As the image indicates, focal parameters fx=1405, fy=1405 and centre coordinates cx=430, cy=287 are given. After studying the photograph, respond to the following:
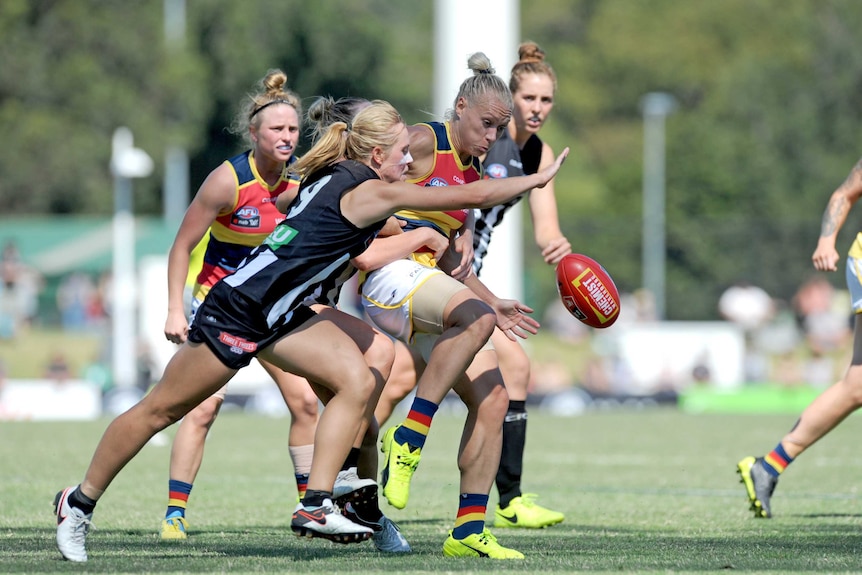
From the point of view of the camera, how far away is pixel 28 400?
18000mm

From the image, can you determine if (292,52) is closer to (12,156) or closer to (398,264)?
(12,156)

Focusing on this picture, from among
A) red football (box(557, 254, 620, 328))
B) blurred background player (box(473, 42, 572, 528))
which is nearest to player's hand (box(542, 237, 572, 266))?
blurred background player (box(473, 42, 572, 528))

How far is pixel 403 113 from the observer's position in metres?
47.5

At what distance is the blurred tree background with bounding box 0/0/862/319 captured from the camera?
32.1m

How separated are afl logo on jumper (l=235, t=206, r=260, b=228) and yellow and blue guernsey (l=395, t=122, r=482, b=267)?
80 centimetres

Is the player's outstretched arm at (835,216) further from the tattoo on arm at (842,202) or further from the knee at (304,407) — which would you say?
the knee at (304,407)

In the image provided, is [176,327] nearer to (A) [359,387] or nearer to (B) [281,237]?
(B) [281,237]

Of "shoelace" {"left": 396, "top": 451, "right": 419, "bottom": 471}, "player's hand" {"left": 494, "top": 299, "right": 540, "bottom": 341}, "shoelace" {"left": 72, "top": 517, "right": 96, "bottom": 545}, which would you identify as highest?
"player's hand" {"left": 494, "top": 299, "right": 540, "bottom": 341}

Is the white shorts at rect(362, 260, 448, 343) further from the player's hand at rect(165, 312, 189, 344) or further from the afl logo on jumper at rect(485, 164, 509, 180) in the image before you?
the afl logo on jumper at rect(485, 164, 509, 180)

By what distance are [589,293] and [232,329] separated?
5.86 feet

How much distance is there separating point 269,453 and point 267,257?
6.62 meters

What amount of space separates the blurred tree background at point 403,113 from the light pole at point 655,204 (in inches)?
11.9

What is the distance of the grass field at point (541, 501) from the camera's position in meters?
5.36

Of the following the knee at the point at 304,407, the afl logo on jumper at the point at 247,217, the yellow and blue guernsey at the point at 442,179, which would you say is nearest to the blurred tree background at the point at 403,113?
the knee at the point at 304,407
